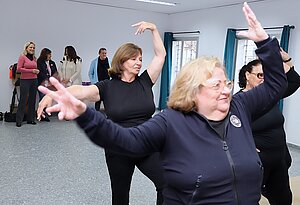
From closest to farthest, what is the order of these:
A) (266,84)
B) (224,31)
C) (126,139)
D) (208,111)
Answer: (126,139) < (208,111) < (266,84) < (224,31)

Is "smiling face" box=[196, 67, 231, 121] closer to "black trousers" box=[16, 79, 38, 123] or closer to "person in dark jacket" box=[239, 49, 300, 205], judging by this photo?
"person in dark jacket" box=[239, 49, 300, 205]

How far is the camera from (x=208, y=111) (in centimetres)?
139

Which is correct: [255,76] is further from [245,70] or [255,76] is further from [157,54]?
[157,54]

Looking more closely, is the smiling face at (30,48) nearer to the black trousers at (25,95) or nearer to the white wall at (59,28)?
the black trousers at (25,95)

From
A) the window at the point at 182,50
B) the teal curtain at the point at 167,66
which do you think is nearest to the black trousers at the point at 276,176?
the window at the point at 182,50

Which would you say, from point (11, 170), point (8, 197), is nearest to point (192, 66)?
point (8, 197)

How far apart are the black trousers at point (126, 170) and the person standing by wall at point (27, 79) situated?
4.32 metres

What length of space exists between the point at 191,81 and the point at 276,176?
1.29 m

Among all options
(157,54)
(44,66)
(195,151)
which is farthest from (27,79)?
(195,151)

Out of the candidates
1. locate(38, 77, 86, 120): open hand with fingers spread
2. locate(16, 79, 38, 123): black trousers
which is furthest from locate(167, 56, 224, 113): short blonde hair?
locate(16, 79, 38, 123): black trousers

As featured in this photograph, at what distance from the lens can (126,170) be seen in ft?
7.76

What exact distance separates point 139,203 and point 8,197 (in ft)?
3.78

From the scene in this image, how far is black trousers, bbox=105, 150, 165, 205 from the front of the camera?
2.25 metres

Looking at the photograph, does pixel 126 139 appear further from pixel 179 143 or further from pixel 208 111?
pixel 208 111
